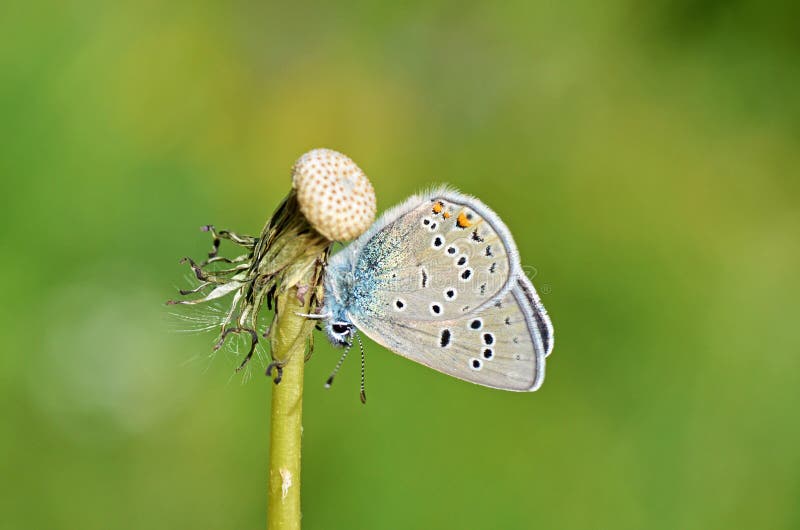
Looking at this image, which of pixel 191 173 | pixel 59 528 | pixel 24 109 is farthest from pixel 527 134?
pixel 59 528

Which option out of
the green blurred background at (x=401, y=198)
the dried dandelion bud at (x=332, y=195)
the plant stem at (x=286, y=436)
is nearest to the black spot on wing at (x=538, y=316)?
the dried dandelion bud at (x=332, y=195)

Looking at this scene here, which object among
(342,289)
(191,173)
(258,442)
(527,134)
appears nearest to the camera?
(342,289)

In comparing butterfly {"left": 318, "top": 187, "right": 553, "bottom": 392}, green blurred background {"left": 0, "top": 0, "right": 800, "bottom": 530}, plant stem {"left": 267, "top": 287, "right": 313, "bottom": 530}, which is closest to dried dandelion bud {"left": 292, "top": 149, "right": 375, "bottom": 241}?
plant stem {"left": 267, "top": 287, "right": 313, "bottom": 530}

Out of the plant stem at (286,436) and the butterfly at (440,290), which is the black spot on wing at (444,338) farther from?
the plant stem at (286,436)

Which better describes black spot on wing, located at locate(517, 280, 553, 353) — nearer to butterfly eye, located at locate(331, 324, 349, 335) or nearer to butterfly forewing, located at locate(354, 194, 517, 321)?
butterfly forewing, located at locate(354, 194, 517, 321)

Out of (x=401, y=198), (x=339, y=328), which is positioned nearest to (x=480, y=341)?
(x=339, y=328)

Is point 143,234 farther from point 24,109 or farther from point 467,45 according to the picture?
point 467,45
